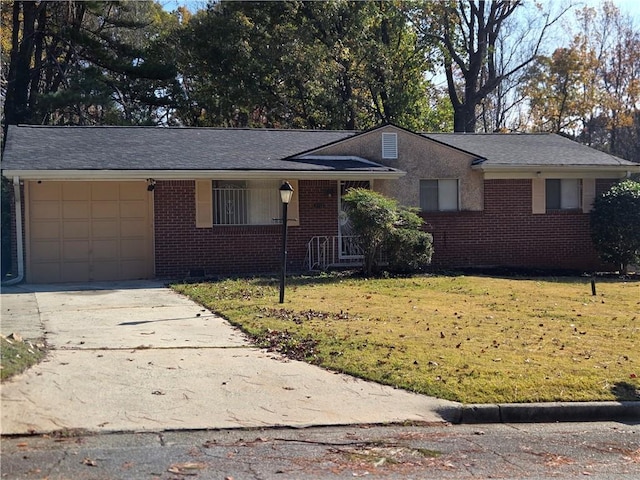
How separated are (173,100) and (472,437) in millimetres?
26408

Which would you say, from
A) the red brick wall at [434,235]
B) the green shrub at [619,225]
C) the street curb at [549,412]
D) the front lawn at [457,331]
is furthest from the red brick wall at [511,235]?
the street curb at [549,412]

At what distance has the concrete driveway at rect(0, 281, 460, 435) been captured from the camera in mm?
6195

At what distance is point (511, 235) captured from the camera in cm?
1953

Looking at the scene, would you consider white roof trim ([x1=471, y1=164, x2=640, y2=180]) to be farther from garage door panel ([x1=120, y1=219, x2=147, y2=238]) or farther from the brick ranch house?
garage door panel ([x1=120, y1=219, x2=147, y2=238])

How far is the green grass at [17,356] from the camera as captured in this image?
6965mm

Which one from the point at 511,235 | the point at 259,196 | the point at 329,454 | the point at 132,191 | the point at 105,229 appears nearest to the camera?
the point at 329,454

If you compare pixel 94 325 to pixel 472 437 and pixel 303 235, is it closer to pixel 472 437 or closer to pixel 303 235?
pixel 472 437

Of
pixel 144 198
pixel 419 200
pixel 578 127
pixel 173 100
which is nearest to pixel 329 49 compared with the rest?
pixel 173 100

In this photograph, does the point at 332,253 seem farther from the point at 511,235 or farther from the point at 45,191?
the point at 45,191

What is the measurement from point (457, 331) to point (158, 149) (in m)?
10.2

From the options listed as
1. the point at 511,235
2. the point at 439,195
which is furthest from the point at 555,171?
the point at 439,195

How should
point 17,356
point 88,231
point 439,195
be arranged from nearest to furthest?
point 17,356, point 88,231, point 439,195

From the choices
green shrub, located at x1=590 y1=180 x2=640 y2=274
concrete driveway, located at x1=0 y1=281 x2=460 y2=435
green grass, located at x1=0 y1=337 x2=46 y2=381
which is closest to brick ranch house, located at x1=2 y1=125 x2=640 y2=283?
green shrub, located at x1=590 y1=180 x2=640 y2=274

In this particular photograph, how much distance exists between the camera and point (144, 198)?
1666 cm
